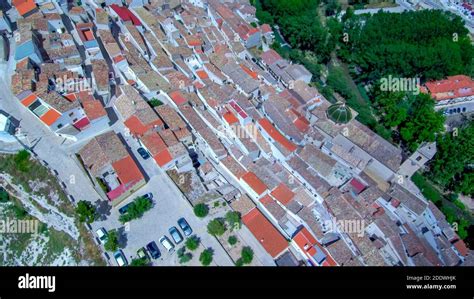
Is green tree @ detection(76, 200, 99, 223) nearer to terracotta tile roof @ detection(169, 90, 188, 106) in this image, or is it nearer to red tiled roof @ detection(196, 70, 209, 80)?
terracotta tile roof @ detection(169, 90, 188, 106)

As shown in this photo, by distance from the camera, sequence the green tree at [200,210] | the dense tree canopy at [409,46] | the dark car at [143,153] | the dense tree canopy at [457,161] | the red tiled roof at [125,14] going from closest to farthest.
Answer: the green tree at [200,210] < the dark car at [143,153] < the dense tree canopy at [457,161] < the red tiled roof at [125,14] < the dense tree canopy at [409,46]

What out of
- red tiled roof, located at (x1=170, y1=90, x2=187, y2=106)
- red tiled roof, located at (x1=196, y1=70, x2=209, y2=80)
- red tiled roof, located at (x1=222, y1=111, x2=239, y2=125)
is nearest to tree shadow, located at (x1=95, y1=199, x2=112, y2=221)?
red tiled roof, located at (x1=170, y1=90, x2=187, y2=106)

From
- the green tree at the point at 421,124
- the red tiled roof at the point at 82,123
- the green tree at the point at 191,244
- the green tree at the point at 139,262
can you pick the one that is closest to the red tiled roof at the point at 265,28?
the green tree at the point at 421,124

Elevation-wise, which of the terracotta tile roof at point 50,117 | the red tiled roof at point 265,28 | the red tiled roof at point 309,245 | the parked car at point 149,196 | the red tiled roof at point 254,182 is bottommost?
the red tiled roof at point 309,245

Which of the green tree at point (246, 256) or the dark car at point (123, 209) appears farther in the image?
the dark car at point (123, 209)

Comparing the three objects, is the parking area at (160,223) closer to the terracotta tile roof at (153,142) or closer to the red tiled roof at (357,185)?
the terracotta tile roof at (153,142)
